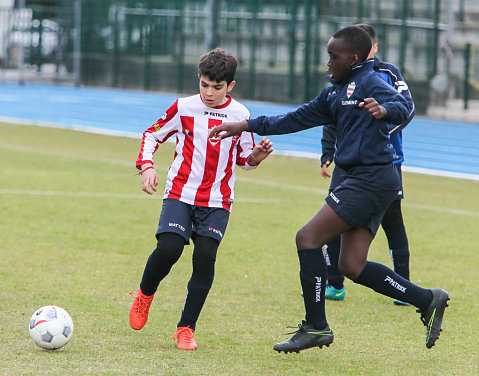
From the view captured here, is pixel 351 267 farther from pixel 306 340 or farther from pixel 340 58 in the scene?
pixel 340 58

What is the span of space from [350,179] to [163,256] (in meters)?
1.16

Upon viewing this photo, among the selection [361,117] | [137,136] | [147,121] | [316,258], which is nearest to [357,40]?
[361,117]

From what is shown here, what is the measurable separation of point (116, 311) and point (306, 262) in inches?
60.3

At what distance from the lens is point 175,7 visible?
32.9 m

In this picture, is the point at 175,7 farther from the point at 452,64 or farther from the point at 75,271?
the point at 75,271

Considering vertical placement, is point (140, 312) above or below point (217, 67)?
below

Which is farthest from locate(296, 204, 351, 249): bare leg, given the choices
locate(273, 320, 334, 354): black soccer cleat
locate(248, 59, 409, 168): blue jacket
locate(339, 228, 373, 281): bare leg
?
locate(273, 320, 334, 354): black soccer cleat

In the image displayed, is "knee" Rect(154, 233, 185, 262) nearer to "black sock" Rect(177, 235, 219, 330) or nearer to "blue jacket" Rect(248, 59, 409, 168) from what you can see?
"black sock" Rect(177, 235, 219, 330)

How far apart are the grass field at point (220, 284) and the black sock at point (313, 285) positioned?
0.24 m

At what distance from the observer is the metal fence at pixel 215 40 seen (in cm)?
2600

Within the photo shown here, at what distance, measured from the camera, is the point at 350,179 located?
500 centimetres

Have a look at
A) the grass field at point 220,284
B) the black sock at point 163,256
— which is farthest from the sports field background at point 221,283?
the black sock at point 163,256

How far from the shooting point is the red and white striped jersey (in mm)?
5277

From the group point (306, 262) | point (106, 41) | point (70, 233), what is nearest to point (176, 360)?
point (306, 262)
